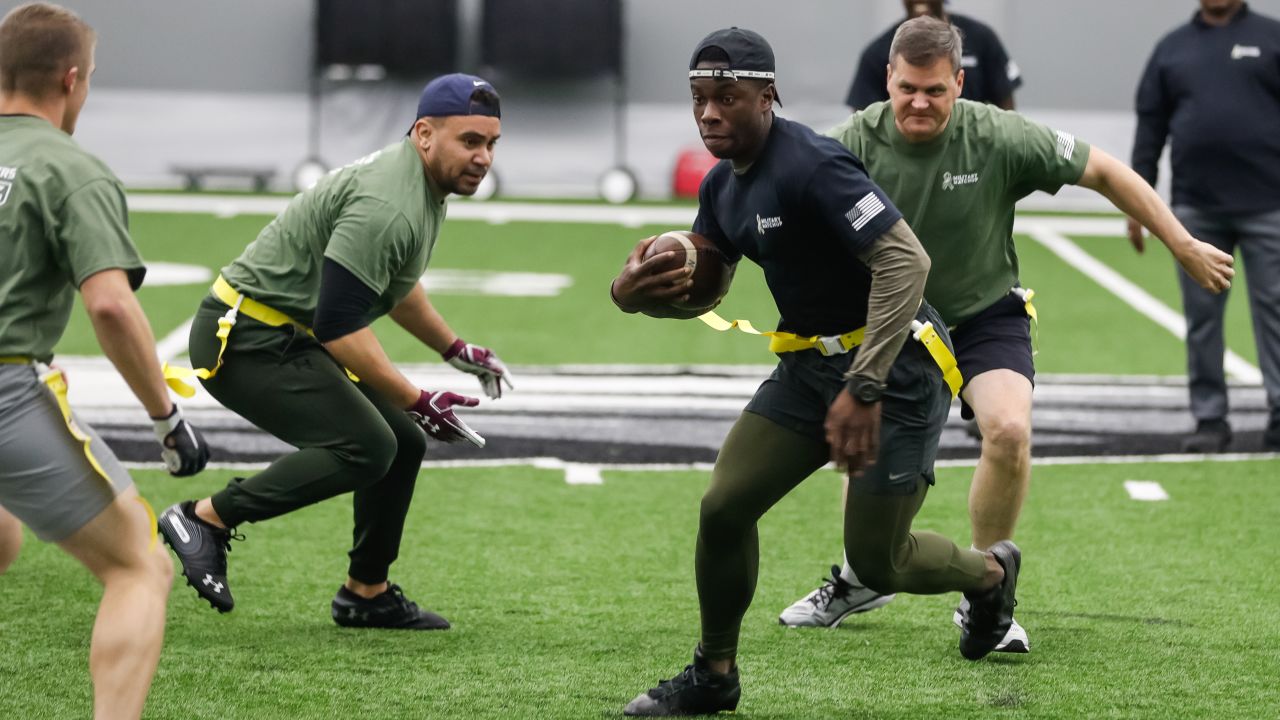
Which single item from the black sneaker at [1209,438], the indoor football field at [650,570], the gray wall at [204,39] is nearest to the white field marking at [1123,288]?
the indoor football field at [650,570]

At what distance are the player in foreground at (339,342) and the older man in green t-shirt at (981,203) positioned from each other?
4.29ft

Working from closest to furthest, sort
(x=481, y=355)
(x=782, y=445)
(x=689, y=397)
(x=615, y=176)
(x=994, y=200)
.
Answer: (x=782, y=445), (x=994, y=200), (x=481, y=355), (x=689, y=397), (x=615, y=176)

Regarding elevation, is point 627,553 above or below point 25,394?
below

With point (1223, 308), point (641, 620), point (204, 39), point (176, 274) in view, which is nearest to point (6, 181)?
point (641, 620)

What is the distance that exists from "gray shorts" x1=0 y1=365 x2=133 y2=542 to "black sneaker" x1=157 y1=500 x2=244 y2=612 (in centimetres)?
133

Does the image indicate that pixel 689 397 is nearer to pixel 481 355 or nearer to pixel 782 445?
pixel 481 355

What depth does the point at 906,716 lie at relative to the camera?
4930mm

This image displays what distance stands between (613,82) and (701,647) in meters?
19.1

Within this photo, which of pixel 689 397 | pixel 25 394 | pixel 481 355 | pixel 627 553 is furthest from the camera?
pixel 689 397

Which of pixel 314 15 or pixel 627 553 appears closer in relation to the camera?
pixel 627 553

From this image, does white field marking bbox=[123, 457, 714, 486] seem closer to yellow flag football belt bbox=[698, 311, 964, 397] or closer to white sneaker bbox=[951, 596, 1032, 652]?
white sneaker bbox=[951, 596, 1032, 652]

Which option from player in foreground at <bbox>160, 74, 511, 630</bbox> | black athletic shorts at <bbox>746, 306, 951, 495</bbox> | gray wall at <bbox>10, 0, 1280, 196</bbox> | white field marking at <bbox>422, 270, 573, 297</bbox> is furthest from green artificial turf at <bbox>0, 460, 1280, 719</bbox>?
gray wall at <bbox>10, 0, 1280, 196</bbox>

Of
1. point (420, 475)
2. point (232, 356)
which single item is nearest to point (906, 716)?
point (232, 356)

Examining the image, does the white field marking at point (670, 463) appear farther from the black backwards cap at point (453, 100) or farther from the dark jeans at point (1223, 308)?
the black backwards cap at point (453, 100)
